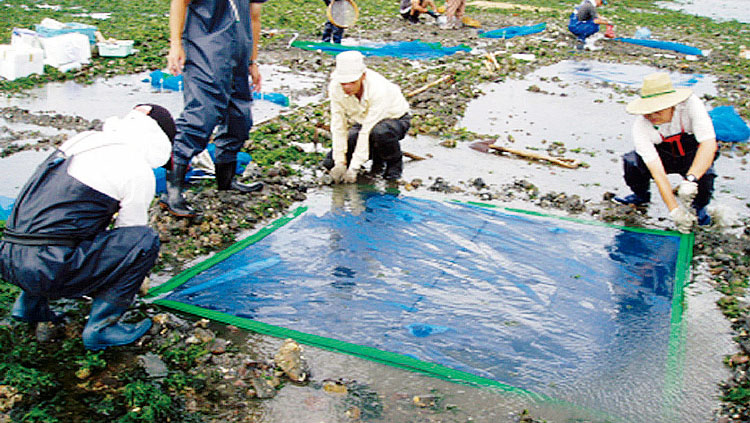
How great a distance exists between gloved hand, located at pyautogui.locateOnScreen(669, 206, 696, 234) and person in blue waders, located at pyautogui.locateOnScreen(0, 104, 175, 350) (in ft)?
11.5

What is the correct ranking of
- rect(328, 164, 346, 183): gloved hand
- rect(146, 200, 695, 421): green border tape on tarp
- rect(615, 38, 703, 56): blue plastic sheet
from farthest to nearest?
rect(615, 38, 703, 56): blue plastic sheet → rect(328, 164, 346, 183): gloved hand → rect(146, 200, 695, 421): green border tape on tarp

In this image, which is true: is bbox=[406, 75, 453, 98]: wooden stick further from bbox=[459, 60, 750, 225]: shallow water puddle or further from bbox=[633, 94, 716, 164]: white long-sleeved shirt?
bbox=[633, 94, 716, 164]: white long-sleeved shirt

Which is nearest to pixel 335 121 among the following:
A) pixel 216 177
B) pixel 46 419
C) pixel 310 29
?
pixel 216 177

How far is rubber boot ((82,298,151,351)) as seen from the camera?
3053 millimetres

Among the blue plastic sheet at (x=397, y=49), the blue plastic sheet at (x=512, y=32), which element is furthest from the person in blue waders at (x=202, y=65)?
the blue plastic sheet at (x=512, y=32)

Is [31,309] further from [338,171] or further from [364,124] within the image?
[364,124]

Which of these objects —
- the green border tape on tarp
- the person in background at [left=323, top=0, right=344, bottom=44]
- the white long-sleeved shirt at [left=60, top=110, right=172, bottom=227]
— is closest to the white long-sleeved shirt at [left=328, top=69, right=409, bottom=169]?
the green border tape on tarp

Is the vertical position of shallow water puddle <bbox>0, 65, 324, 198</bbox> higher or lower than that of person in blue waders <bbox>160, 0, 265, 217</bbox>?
lower

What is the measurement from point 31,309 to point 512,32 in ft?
42.5

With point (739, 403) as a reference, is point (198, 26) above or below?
above

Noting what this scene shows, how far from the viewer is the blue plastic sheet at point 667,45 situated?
12852mm

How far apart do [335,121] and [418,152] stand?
4.49 ft

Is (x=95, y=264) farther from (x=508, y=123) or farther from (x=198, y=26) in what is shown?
(x=508, y=123)

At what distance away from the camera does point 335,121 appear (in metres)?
5.44
